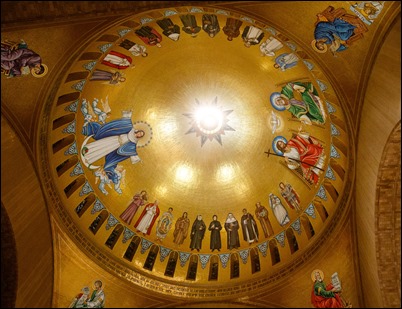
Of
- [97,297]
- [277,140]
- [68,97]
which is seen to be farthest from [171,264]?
[68,97]

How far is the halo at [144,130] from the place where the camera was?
15141 mm

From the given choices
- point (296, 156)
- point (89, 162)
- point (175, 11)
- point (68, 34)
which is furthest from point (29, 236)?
point (296, 156)

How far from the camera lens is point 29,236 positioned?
1165 centimetres

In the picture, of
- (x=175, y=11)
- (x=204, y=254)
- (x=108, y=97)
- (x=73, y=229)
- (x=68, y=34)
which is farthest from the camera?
(x=204, y=254)

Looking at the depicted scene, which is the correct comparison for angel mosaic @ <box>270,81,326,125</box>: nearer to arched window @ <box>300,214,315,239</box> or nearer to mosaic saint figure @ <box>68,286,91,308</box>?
arched window @ <box>300,214,315,239</box>

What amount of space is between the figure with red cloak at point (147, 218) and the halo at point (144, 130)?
2067mm

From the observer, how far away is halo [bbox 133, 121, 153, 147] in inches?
596

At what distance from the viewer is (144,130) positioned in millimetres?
15305

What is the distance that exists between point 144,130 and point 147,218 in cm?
293

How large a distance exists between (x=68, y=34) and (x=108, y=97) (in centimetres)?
385

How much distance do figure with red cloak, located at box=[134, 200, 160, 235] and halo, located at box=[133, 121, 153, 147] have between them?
207 cm

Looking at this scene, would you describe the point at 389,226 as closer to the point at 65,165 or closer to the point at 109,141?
the point at 109,141

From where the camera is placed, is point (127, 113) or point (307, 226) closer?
point (307, 226)

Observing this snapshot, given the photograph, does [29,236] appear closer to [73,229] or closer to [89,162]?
[73,229]
